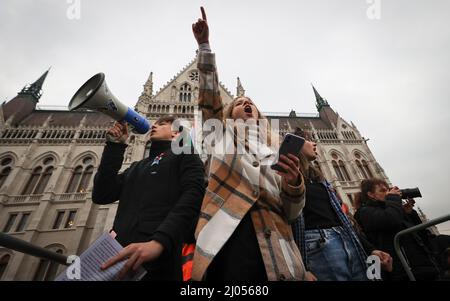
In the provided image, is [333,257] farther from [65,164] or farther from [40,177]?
[40,177]

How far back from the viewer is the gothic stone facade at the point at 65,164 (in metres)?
13.9

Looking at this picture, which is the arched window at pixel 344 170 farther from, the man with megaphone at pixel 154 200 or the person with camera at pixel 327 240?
the man with megaphone at pixel 154 200

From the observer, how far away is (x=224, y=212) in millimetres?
1573

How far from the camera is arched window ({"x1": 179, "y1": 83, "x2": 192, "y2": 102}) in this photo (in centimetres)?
2022

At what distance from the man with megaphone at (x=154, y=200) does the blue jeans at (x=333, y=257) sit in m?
1.28

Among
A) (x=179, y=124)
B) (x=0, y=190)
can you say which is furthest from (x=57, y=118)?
(x=179, y=124)

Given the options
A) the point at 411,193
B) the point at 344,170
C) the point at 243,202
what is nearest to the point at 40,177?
the point at 243,202

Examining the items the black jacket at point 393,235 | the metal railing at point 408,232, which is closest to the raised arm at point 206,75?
the black jacket at point 393,235

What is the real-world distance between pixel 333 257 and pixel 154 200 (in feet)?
5.95

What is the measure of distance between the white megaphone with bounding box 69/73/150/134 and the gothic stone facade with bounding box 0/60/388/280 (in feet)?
39.9

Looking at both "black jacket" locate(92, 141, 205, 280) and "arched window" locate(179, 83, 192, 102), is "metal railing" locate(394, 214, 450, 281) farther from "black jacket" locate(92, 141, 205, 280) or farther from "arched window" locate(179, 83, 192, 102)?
"arched window" locate(179, 83, 192, 102)
